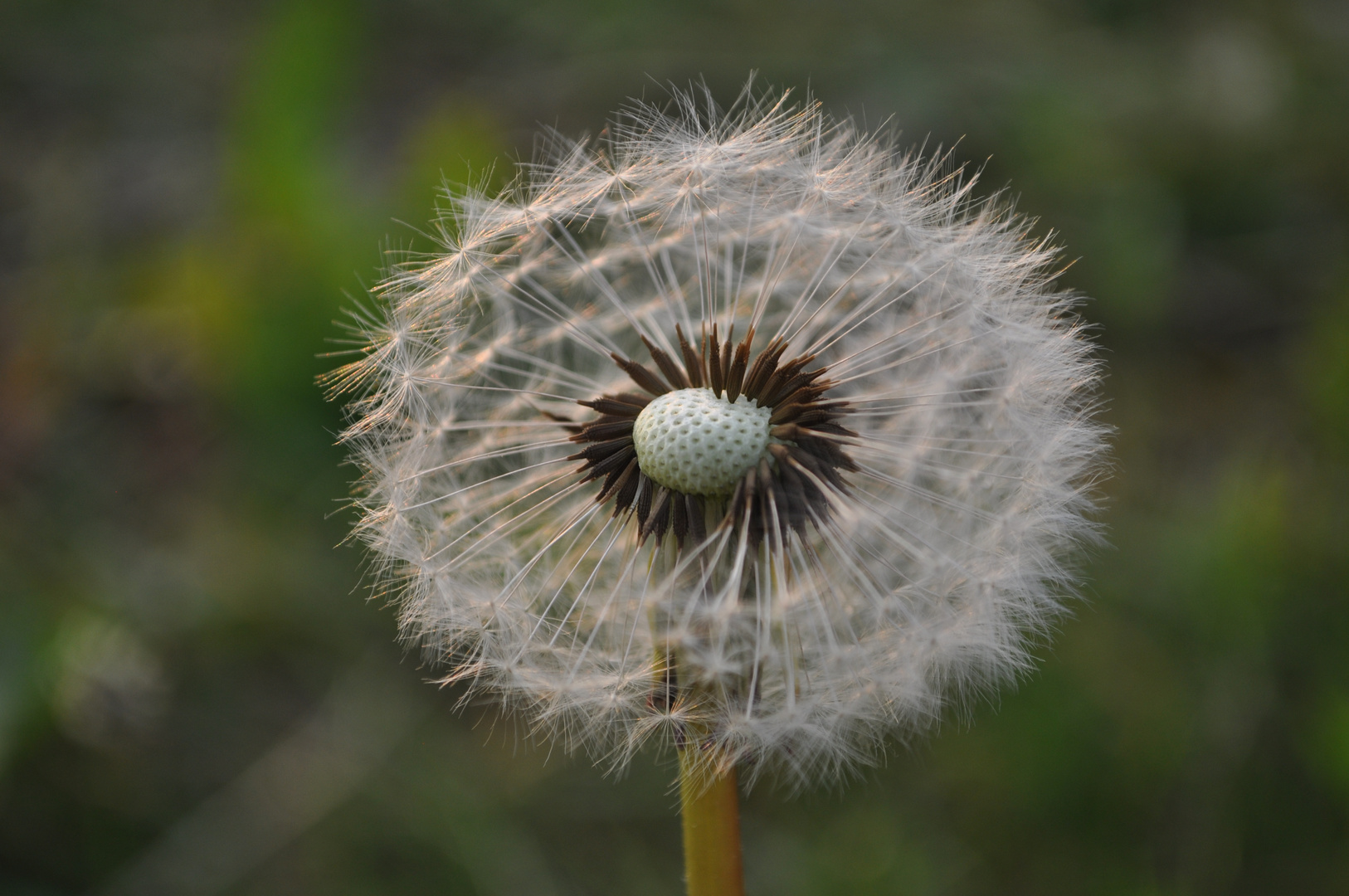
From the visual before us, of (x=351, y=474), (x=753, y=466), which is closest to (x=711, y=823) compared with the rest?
(x=753, y=466)

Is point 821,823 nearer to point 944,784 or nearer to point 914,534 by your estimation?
point 944,784

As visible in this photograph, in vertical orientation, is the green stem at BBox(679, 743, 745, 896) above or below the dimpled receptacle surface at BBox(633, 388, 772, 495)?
below

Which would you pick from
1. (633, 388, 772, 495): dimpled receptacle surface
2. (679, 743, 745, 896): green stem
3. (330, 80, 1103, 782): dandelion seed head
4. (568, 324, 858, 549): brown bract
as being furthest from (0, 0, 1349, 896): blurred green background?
(679, 743, 745, 896): green stem

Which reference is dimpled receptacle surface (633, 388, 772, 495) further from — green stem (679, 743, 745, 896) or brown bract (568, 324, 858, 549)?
green stem (679, 743, 745, 896)

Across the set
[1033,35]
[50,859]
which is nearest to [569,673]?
[50,859]

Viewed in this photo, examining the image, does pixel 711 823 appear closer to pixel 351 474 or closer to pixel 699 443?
pixel 699 443

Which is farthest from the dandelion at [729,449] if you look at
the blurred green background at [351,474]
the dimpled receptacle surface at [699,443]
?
the blurred green background at [351,474]

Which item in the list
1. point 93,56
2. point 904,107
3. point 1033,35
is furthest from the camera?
point 93,56
